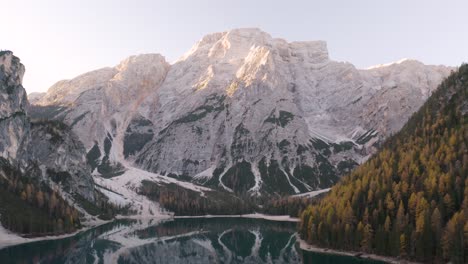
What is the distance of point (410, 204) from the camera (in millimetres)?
140625

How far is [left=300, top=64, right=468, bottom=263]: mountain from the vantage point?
120062mm

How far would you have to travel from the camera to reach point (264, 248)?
6742 inches

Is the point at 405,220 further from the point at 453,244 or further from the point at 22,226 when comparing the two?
the point at 22,226

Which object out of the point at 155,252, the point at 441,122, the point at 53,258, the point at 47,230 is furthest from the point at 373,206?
the point at 47,230

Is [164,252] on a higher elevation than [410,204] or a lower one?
lower

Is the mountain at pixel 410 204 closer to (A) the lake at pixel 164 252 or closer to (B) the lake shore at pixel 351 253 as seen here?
(B) the lake shore at pixel 351 253

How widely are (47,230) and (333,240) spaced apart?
12699 centimetres

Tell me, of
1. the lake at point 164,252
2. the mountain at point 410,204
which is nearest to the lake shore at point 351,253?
the mountain at point 410,204

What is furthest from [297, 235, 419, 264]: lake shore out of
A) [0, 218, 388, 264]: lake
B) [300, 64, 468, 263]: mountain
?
[0, 218, 388, 264]: lake

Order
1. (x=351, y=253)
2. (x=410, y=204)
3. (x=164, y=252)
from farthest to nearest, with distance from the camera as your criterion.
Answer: (x=164, y=252)
(x=410, y=204)
(x=351, y=253)

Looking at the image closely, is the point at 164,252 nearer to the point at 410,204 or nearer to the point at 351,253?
the point at 351,253

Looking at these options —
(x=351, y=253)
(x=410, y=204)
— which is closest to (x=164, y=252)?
(x=351, y=253)

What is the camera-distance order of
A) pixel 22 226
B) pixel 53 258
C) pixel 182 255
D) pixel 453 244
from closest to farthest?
pixel 453 244 → pixel 53 258 → pixel 182 255 → pixel 22 226

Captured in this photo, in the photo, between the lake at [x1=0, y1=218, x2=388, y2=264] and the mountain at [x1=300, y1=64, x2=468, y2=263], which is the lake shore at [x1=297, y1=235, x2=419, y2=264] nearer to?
the mountain at [x1=300, y1=64, x2=468, y2=263]
